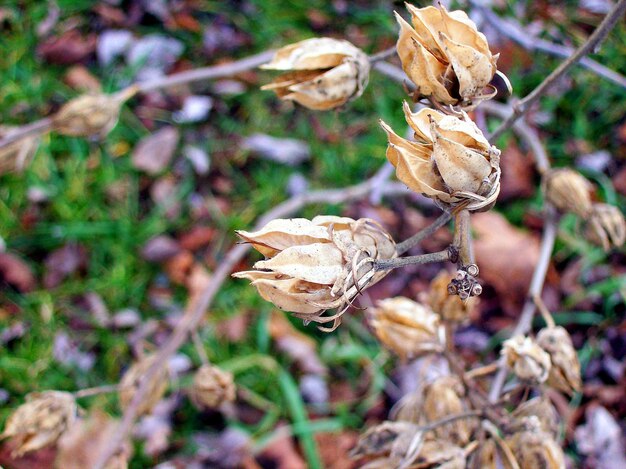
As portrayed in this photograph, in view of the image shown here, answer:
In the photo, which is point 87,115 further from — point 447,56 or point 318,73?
point 447,56

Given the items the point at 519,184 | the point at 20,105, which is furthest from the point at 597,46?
the point at 20,105

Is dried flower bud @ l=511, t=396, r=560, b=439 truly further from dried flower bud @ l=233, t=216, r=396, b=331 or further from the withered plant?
dried flower bud @ l=233, t=216, r=396, b=331

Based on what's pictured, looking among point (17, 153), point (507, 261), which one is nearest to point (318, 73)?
point (17, 153)

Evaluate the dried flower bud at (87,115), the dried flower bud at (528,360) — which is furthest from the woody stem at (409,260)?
the dried flower bud at (87,115)

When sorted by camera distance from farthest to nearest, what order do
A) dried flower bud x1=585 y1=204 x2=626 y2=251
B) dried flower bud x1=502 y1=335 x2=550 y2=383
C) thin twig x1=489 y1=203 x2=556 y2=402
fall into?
dried flower bud x1=585 y1=204 x2=626 y2=251 → thin twig x1=489 y1=203 x2=556 y2=402 → dried flower bud x1=502 y1=335 x2=550 y2=383

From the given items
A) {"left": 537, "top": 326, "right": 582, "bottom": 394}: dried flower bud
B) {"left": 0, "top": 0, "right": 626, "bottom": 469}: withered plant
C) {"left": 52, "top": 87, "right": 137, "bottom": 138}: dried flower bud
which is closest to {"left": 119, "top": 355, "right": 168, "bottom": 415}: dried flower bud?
{"left": 0, "top": 0, "right": 626, "bottom": 469}: withered plant

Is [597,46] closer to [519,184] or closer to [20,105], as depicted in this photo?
[519,184]
